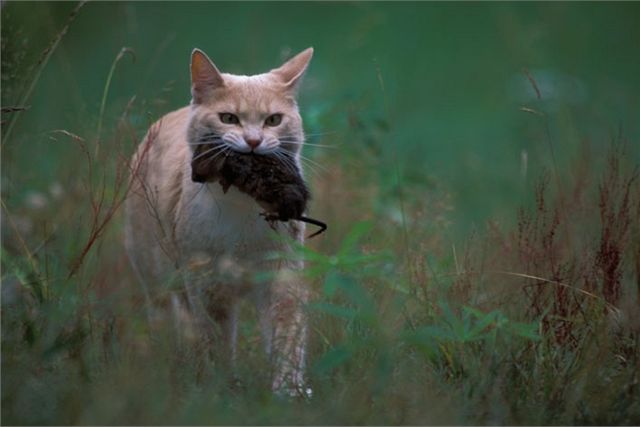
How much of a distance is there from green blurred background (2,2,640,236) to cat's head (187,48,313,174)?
0.64 m

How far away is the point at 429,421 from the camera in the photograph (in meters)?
3.73

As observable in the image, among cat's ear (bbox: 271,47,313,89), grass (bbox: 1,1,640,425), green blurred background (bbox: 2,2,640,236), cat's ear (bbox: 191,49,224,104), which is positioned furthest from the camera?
green blurred background (bbox: 2,2,640,236)

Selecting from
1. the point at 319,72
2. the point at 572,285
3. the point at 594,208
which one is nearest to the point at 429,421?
the point at 572,285

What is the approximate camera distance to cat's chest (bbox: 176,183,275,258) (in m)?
4.90

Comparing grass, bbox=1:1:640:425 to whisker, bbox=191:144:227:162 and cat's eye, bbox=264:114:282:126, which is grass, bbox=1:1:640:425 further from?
cat's eye, bbox=264:114:282:126

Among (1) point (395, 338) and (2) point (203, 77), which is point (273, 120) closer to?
(2) point (203, 77)

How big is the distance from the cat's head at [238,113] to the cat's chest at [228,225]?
0.21m

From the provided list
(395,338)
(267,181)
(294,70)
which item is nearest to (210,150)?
(267,181)

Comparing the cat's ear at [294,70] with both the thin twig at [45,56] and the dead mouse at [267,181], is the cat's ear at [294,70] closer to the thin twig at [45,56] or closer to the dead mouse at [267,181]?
the dead mouse at [267,181]

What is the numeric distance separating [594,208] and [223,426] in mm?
2240

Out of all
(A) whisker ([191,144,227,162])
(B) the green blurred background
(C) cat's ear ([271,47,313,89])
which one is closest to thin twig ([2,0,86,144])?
(B) the green blurred background

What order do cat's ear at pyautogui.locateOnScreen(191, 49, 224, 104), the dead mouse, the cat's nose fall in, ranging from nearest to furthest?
the dead mouse, the cat's nose, cat's ear at pyautogui.locateOnScreen(191, 49, 224, 104)

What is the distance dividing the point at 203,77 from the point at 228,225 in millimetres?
654

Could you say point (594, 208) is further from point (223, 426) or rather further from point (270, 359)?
point (223, 426)
